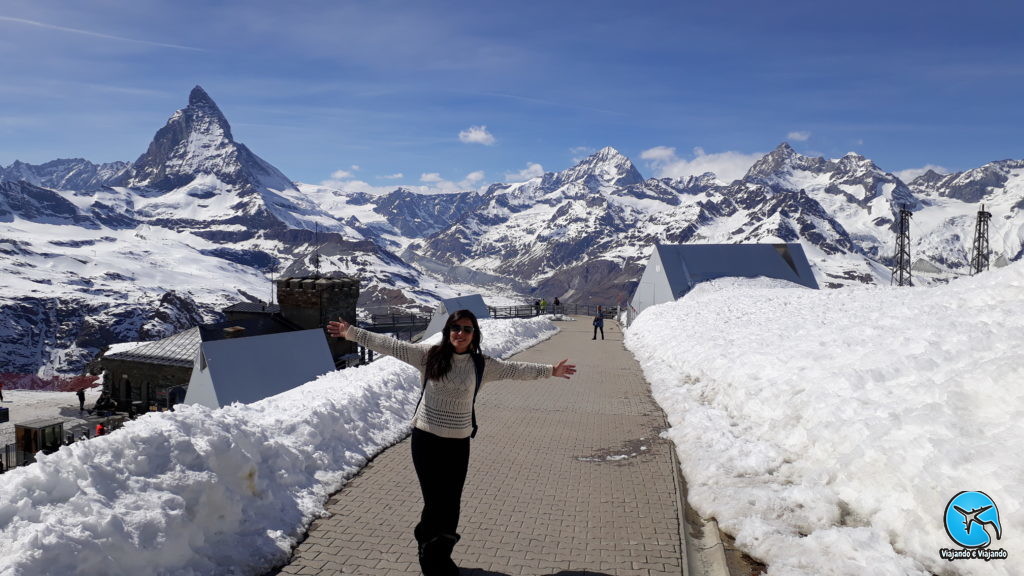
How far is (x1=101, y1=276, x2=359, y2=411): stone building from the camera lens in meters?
22.3

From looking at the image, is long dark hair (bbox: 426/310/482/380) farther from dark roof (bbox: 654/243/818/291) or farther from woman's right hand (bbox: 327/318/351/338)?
dark roof (bbox: 654/243/818/291)

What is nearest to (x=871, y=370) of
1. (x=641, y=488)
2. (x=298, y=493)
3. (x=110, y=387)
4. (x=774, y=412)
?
(x=774, y=412)

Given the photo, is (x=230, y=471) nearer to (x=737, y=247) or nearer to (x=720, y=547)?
(x=720, y=547)

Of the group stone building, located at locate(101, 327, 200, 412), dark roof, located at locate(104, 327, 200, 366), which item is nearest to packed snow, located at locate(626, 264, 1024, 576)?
dark roof, located at locate(104, 327, 200, 366)

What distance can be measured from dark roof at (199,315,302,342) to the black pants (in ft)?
56.0

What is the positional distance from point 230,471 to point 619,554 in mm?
3621

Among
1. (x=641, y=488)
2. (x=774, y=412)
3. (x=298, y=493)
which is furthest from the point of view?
(x=774, y=412)

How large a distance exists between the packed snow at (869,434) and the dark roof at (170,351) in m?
19.0

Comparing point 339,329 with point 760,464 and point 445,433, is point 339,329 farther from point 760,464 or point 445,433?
point 760,464

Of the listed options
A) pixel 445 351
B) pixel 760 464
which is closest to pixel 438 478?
pixel 445 351

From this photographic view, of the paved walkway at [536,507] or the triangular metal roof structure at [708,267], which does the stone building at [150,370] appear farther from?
the triangular metal roof structure at [708,267]

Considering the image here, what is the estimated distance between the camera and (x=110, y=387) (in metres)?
27.6

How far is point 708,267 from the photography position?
38938 millimetres

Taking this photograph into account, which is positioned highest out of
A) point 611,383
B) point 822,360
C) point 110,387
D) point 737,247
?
point 737,247
